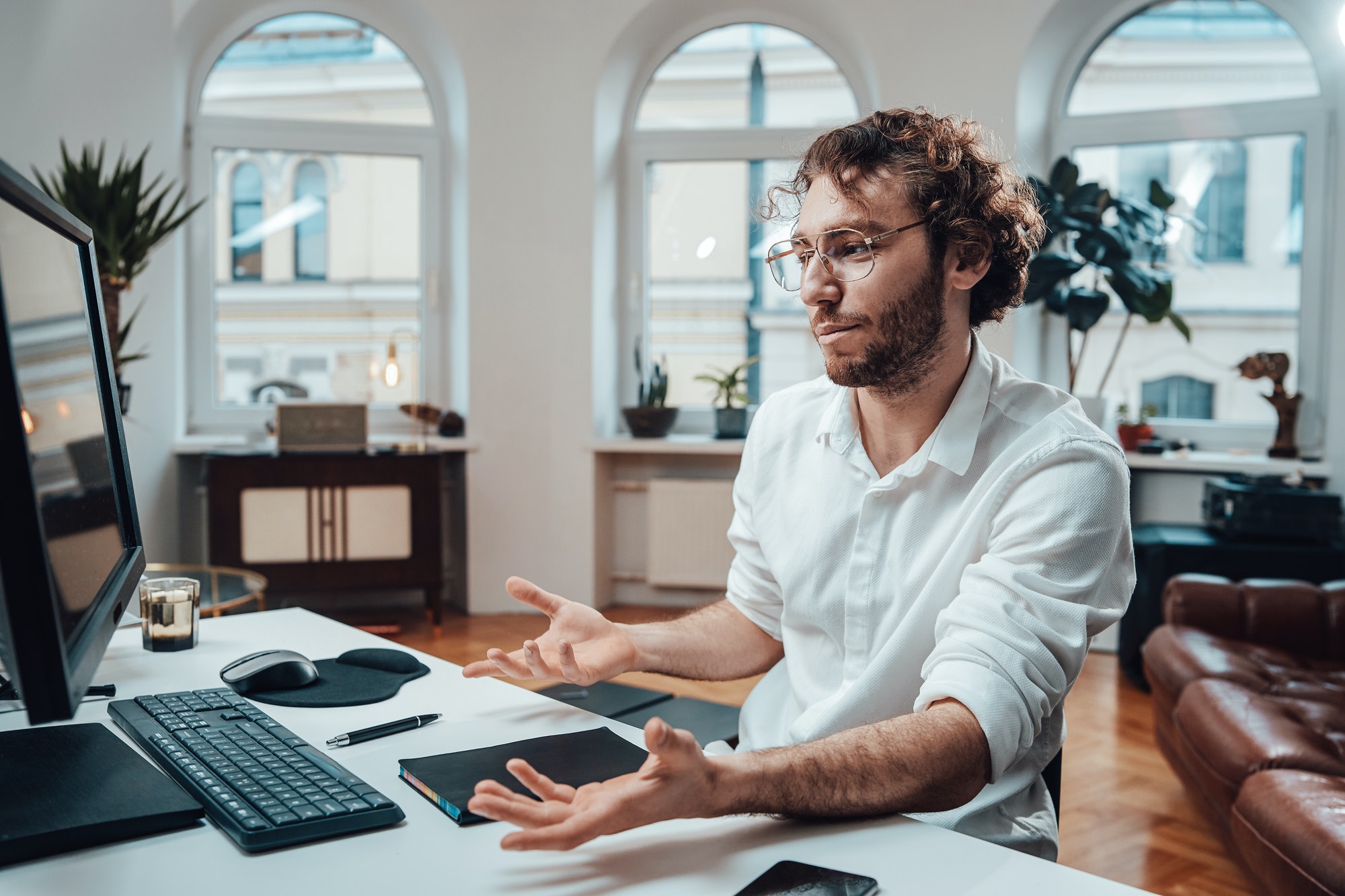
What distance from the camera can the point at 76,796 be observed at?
862mm

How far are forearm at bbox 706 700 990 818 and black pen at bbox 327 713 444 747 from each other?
1.35 feet

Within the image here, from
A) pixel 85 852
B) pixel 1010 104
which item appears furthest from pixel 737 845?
pixel 1010 104

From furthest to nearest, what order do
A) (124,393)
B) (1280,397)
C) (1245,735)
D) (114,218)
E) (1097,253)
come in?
(1280,397) → (1097,253) → (124,393) → (114,218) → (1245,735)

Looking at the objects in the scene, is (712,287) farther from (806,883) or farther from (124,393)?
(806,883)

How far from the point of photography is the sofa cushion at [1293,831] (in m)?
1.63

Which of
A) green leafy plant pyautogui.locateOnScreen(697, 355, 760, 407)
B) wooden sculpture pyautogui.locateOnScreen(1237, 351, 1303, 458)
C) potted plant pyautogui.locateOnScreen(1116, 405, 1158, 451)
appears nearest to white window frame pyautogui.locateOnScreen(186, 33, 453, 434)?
green leafy plant pyautogui.locateOnScreen(697, 355, 760, 407)

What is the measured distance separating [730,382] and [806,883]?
4130 mm

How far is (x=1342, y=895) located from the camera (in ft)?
5.15

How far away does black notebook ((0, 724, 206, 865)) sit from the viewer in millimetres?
791

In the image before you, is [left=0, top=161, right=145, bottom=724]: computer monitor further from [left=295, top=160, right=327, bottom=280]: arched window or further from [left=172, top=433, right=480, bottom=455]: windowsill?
[left=295, top=160, right=327, bottom=280]: arched window

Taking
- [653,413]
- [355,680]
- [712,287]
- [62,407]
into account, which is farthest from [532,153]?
[62,407]

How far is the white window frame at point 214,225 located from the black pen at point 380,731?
13.4ft

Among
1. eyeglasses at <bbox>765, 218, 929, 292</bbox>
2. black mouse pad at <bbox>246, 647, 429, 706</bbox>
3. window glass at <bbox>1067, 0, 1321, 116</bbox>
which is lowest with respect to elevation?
black mouse pad at <bbox>246, 647, 429, 706</bbox>

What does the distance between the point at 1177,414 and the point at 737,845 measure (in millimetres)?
4440
